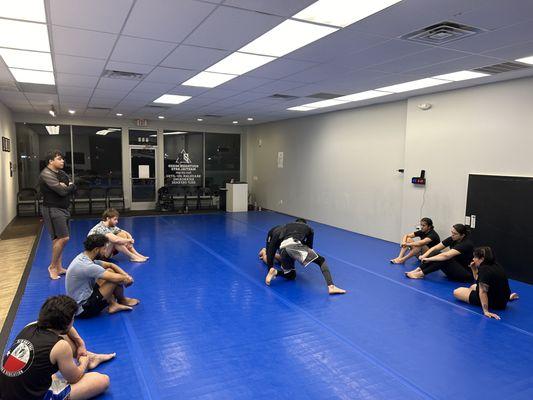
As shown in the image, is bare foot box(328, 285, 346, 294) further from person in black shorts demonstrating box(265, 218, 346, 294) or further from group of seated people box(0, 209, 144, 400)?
group of seated people box(0, 209, 144, 400)

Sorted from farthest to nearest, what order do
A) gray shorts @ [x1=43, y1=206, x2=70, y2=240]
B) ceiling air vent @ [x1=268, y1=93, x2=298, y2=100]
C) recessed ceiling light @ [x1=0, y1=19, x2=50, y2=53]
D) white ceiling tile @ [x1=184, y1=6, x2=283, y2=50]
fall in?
ceiling air vent @ [x1=268, y1=93, x2=298, y2=100] < gray shorts @ [x1=43, y1=206, x2=70, y2=240] < recessed ceiling light @ [x1=0, y1=19, x2=50, y2=53] < white ceiling tile @ [x1=184, y1=6, x2=283, y2=50]

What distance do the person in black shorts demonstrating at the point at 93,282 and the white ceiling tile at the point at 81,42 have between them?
2.00m

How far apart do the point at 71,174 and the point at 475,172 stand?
415 inches

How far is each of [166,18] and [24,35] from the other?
1.68 meters

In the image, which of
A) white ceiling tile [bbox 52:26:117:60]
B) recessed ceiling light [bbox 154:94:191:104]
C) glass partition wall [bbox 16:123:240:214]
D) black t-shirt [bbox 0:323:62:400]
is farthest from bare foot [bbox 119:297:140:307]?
glass partition wall [bbox 16:123:240:214]

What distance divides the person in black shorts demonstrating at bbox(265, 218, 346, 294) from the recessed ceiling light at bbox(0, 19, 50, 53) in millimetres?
3406

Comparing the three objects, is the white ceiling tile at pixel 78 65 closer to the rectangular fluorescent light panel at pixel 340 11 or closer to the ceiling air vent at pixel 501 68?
A: the rectangular fluorescent light panel at pixel 340 11

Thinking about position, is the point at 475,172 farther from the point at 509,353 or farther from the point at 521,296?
the point at 509,353

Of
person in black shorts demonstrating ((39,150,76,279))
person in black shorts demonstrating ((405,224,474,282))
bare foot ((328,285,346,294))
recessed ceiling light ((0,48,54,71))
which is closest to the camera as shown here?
recessed ceiling light ((0,48,54,71))

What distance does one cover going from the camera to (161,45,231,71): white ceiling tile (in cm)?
423

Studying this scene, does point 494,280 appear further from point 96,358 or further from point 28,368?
point 28,368

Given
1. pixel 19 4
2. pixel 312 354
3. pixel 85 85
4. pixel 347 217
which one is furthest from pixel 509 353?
pixel 85 85

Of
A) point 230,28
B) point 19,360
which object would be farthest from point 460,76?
point 19,360

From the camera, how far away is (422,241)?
227 inches
